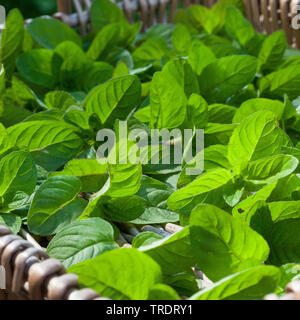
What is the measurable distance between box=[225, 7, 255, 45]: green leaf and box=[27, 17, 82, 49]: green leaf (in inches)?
7.7

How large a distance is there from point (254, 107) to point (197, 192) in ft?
0.40

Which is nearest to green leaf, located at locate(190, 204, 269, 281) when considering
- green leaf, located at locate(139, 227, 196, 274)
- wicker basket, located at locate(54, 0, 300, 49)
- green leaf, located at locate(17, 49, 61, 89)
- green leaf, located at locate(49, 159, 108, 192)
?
green leaf, located at locate(139, 227, 196, 274)

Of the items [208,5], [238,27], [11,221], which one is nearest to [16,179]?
[11,221]

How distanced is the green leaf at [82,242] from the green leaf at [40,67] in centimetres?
28

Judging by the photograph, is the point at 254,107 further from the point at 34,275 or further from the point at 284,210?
the point at 34,275

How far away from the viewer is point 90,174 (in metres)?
0.37

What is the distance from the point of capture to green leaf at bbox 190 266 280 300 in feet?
0.80

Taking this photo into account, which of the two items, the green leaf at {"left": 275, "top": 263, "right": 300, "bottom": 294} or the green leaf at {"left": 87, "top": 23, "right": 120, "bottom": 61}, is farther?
the green leaf at {"left": 87, "top": 23, "right": 120, "bottom": 61}

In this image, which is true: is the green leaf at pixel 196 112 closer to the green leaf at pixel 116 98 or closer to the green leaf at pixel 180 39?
the green leaf at pixel 116 98

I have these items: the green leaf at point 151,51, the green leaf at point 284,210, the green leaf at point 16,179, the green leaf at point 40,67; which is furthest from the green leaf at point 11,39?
the green leaf at point 284,210

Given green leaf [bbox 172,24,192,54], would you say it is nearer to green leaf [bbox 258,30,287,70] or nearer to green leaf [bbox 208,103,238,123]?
green leaf [bbox 258,30,287,70]

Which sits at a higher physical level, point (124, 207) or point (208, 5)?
point (208, 5)

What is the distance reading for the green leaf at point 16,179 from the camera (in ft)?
1.13

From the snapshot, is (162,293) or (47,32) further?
(47,32)
